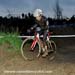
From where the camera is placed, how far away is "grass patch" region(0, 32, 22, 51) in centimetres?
1418

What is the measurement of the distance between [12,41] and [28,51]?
1005 millimetres

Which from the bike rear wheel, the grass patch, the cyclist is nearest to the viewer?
the cyclist

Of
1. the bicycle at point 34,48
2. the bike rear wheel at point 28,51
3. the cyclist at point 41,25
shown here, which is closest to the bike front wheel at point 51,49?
the bicycle at point 34,48

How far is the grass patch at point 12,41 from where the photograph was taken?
46.5ft

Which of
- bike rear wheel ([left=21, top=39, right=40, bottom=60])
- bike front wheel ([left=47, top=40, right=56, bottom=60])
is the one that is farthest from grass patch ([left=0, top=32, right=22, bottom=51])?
bike front wheel ([left=47, top=40, right=56, bottom=60])

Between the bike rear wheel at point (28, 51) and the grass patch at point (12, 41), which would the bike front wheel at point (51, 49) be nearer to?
the bike rear wheel at point (28, 51)

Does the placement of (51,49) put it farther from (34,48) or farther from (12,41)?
(12,41)

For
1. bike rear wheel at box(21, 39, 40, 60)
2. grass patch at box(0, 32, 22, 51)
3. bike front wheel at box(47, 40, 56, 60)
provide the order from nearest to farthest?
bike rear wheel at box(21, 39, 40, 60) < bike front wheel at box(47, 40, 56, 60) < grass patch at box(0, 32, 22, 51)

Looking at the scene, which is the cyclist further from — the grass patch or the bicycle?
the grass patch

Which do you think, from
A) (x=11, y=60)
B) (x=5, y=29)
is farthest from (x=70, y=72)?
(x=5, y=29)

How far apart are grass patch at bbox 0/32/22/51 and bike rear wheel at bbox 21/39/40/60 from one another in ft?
1.14

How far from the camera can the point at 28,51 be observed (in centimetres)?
1367

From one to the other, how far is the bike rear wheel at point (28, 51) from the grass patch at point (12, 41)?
1.14 feet

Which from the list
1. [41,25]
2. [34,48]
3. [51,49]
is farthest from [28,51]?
[41,25]
